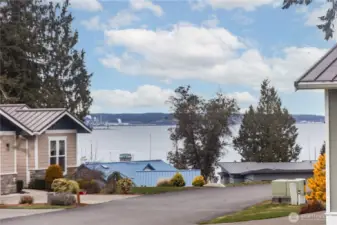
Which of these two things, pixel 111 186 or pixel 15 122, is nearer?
pixel 111 186

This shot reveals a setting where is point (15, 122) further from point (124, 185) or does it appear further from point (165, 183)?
point (165, 183)

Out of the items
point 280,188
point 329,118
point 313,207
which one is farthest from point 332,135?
point 280,188

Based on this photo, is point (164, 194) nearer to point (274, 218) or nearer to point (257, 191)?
point (257, 191)

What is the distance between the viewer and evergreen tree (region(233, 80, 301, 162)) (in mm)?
41188

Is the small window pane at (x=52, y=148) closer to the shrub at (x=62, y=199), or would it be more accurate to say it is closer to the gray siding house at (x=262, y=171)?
the shrub at (x=62, y=199)

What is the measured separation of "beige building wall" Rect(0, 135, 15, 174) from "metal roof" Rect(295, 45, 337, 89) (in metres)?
14.2

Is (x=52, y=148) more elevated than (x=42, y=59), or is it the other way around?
(x=42, y=59)

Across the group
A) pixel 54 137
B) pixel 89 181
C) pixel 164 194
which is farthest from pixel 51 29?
pixel 164 194

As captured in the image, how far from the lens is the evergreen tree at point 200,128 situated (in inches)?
1598

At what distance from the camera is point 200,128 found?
133ft

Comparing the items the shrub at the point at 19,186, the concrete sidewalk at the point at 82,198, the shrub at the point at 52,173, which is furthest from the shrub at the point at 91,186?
the shrub at the point at 19,186

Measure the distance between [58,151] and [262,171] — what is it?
16040 mm

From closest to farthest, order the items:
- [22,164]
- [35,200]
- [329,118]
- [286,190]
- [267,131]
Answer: [329,118] < [286,190] < [35,200] < [22,164] < [267,131]

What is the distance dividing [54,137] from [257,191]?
8.24 meters
